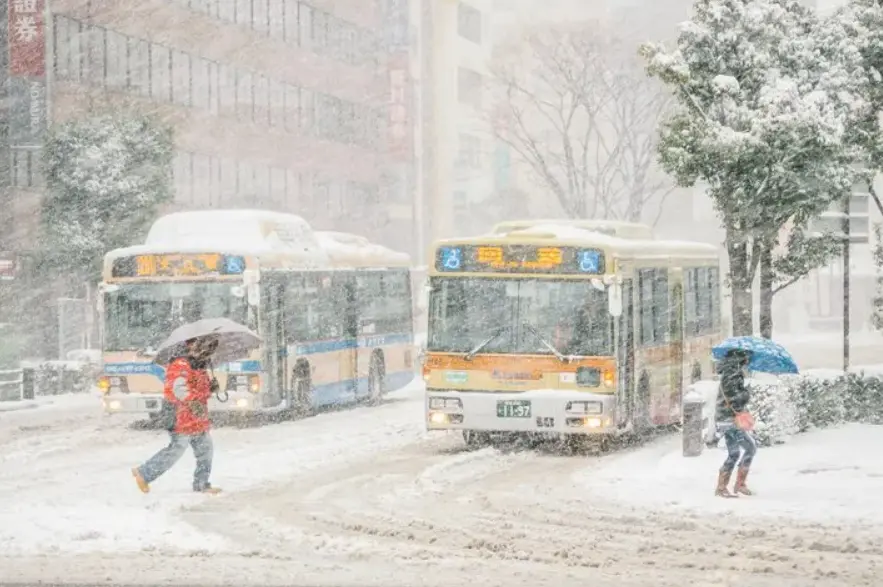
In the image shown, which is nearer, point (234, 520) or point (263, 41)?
point (234, 520)

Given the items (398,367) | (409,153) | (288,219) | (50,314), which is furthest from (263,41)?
(288,219)

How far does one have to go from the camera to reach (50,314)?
154ft

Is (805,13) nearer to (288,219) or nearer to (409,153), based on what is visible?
(288,219)

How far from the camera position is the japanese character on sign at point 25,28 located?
43219mm

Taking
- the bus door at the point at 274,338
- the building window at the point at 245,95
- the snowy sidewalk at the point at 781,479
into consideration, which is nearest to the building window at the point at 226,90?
the building window at the point at 245,95

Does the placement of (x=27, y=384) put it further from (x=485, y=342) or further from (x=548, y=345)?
(x=548, y=345)

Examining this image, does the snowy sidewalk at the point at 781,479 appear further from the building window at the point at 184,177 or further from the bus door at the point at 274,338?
the building window at the point at 184,177

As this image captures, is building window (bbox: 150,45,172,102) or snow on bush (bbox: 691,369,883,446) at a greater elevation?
building window (bbox: 150,45,172,102)

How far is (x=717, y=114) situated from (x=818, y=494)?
9.14 meters

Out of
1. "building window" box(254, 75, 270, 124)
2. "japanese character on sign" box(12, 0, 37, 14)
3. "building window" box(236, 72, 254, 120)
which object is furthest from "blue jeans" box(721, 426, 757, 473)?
"building window" box(254, 75, 270, 124)

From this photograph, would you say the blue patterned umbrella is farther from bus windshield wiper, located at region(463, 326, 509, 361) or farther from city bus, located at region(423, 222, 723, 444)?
bus windshield wiper, located at region(463, 326, 509, 361)

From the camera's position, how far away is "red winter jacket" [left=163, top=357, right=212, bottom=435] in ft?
52.4

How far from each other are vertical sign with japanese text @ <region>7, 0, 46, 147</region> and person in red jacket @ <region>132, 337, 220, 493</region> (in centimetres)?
2809

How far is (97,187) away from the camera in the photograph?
40.6 m
